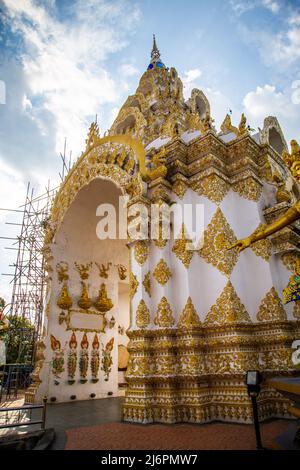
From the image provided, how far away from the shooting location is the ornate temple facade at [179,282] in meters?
5.21

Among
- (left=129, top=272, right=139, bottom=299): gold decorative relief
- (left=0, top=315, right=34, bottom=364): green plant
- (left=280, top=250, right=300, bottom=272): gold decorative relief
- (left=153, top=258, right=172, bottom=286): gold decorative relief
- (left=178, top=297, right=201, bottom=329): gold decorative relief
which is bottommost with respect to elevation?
(left=0, top=315, right=34, bottom=364): green plant

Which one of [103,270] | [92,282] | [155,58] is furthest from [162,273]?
[155,58]

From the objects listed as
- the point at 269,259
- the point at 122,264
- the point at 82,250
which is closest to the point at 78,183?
the point at 82,250

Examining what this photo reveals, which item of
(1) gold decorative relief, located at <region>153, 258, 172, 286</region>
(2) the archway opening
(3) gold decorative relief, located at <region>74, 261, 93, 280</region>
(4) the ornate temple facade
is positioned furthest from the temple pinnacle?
(1) gold decorative relief, located at <region>153, 258, 172, 286</region>

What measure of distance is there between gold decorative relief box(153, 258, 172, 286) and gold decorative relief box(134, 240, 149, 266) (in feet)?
1.03

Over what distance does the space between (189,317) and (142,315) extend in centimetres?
85

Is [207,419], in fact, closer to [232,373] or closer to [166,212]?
[232,373]

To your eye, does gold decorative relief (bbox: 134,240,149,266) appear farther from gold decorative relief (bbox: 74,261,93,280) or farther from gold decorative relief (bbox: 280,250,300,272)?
gold decorative relief (bbox: 74,261,93,280)

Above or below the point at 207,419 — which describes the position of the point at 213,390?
above

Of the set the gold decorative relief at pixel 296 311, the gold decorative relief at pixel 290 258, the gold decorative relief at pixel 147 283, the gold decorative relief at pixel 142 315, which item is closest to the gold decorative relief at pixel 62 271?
the gold decorative relief at pixel 147 283

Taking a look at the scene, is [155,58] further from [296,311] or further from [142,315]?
[296,311]

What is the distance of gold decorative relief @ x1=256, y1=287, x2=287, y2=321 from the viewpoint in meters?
5.56

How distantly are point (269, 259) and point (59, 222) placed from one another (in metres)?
6.61

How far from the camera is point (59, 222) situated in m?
10.0
